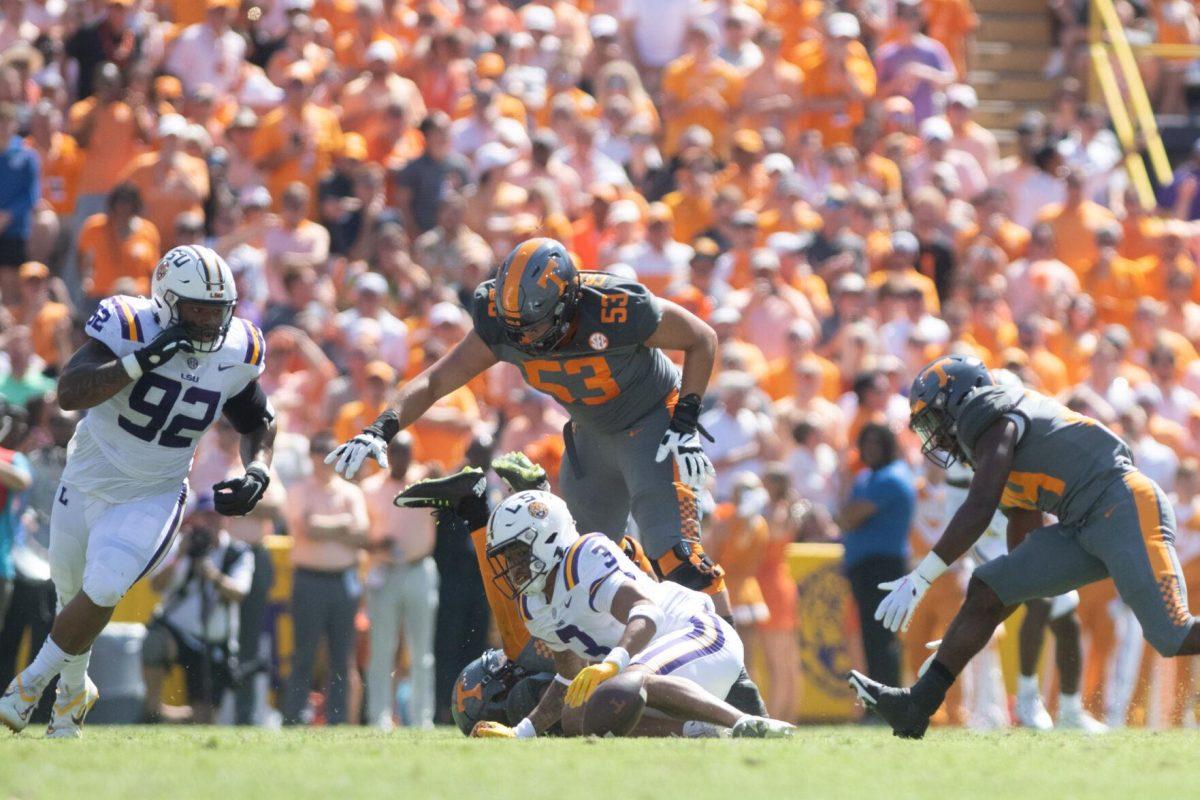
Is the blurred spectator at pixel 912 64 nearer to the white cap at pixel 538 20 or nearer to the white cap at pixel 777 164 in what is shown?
the white cap at pixel 777 164

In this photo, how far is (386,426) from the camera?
9.24 metres

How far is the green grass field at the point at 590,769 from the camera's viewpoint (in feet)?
21.1

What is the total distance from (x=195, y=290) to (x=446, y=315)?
19.0 feet

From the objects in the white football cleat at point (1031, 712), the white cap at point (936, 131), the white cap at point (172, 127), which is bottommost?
the white football cleat at point (1031, 712)

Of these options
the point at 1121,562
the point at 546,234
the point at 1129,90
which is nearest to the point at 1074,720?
the point at 1121,562

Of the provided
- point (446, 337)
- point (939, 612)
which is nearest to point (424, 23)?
point (446, 337)

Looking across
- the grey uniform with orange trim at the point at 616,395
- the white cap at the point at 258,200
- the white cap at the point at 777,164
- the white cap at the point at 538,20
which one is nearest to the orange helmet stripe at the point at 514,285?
the grey uniform with orange trim at the point at 616,395

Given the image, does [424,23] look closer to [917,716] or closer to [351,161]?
[351,161]

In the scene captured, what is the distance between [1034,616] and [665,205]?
530 cm

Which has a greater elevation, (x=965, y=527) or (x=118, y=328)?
(x=118, y=328)

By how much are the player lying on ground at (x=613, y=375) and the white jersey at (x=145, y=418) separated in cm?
74

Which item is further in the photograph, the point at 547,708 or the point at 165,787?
the point at 547,708

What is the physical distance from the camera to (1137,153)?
65.5 ft

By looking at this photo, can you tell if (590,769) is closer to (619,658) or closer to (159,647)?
(619,658)
